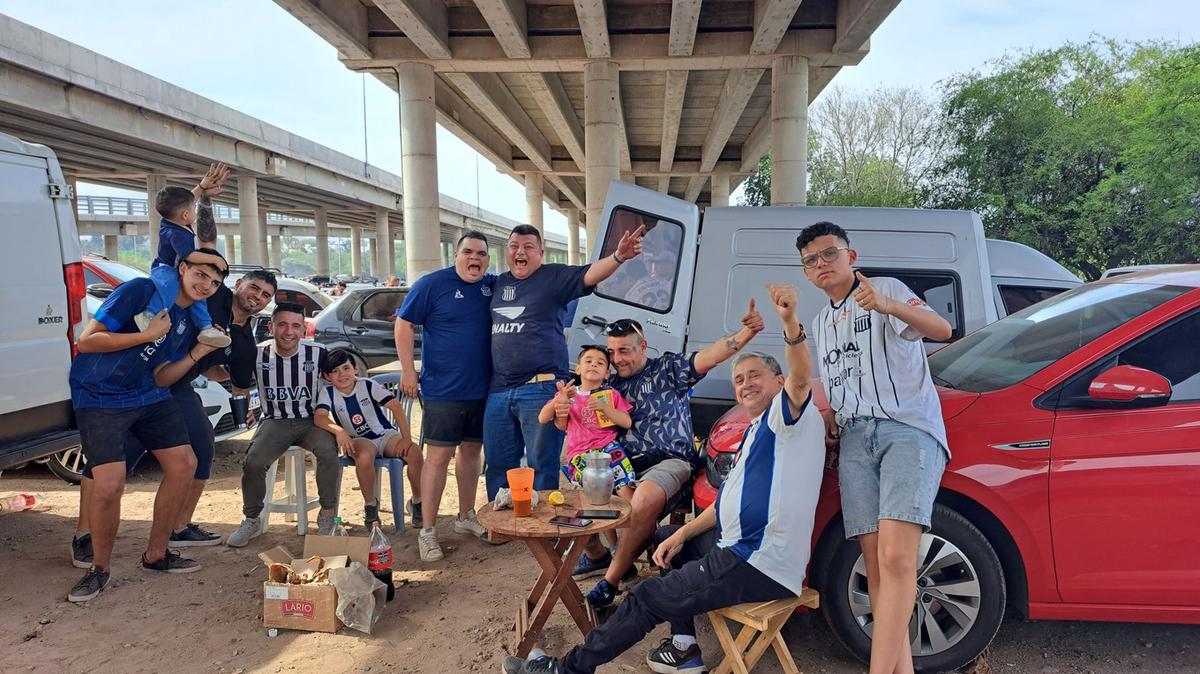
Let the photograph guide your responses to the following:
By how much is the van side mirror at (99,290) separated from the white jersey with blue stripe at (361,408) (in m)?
3.85

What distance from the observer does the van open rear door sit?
527cm

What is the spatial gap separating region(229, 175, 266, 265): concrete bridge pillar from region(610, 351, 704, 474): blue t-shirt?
96.9 feet

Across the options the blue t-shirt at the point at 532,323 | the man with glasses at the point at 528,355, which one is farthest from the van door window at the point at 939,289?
the blue t-shirt at the point at 532,323

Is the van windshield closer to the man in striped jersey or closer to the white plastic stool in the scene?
the man in striped jersey

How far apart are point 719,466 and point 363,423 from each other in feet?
8.80

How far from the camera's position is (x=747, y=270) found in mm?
5020

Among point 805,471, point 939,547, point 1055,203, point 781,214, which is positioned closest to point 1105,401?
point 939,547

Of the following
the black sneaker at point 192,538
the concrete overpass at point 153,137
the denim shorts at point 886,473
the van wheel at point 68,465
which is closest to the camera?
the denim shorts at point 886,473

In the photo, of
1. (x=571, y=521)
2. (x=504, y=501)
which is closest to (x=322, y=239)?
(x=504, y=501)

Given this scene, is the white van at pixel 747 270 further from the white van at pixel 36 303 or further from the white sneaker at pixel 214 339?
the white van at pixel 36 303

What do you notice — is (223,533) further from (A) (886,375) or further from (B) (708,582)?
(A) (886,375)

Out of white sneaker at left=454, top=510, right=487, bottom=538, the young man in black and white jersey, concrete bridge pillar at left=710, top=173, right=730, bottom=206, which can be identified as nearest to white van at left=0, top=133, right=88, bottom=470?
the young man in black and white jersey

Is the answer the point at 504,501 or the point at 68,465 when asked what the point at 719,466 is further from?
the point at 68,465

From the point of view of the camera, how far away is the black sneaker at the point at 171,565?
4.06 metres
